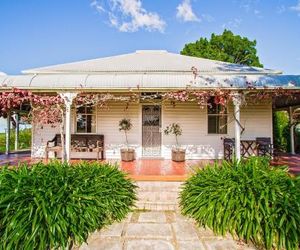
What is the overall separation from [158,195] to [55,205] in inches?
105

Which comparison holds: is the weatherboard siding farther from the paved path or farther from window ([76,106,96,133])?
the paved path

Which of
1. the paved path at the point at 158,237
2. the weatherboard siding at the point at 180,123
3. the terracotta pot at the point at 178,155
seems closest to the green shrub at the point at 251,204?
the paved path at the point at 158,237

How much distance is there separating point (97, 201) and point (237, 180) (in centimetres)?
240

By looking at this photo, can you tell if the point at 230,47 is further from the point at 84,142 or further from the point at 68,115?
the point at 68,115

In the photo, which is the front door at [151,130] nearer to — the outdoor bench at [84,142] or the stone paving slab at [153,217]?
the outdoor bench at [84,142]

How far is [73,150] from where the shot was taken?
9359mm

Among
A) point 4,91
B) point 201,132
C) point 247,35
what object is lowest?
point 201,132

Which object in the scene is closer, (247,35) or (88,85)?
(88,85)

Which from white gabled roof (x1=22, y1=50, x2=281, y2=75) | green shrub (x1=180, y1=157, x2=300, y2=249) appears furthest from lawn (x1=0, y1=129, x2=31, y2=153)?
green shrub (x1=180, y1=157, x2=300, y2=249)

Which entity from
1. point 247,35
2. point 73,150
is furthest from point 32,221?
point 247,35

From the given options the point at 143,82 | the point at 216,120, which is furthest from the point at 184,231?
the point at 216,120

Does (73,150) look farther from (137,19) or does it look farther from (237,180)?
(137,19)

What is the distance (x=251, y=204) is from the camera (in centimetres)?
361

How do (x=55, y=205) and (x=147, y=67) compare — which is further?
(x=147, y=67)
